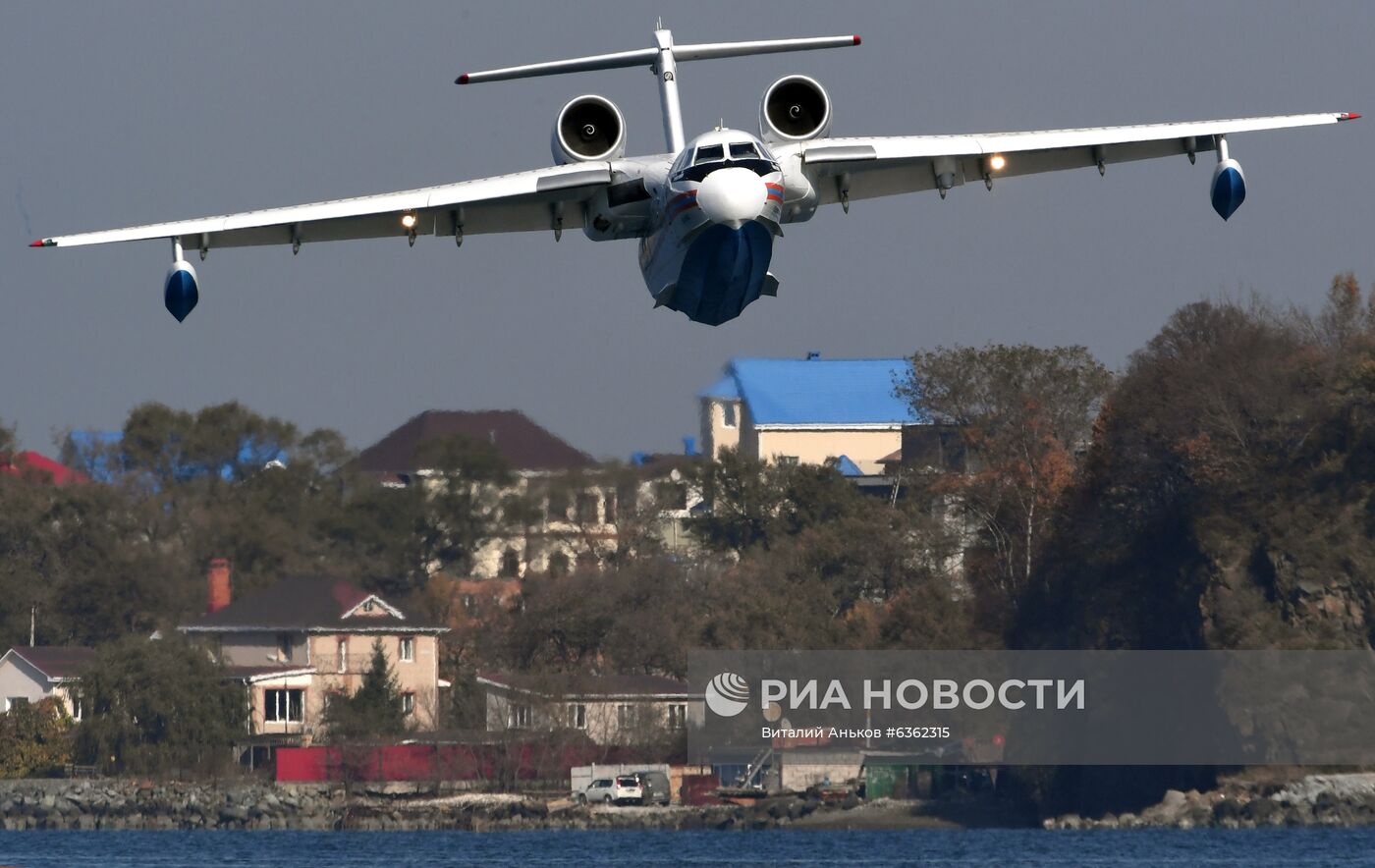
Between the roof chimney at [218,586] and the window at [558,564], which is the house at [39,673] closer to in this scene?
the roof chimney at [218,586]

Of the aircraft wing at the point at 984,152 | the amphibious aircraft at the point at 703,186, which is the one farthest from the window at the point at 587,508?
the aircraft wing at the point at 984,152

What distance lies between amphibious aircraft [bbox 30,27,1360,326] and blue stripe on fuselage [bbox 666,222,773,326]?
2cm

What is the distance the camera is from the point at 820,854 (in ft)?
168

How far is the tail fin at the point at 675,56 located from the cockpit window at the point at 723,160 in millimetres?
4762

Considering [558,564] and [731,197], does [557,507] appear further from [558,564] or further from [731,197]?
[731,197]

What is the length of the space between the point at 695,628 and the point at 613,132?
29.4 m

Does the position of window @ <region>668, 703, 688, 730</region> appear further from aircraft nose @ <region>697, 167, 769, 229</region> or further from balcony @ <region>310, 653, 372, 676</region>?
aircraft nose @ <region>697, 167, 769, 229</region>

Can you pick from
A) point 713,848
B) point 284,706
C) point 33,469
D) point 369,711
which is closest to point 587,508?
point 369,711

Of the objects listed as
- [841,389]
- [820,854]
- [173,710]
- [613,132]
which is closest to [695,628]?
[820,854]

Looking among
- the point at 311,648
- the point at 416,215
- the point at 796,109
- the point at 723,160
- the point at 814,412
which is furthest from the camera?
the point at 814,412

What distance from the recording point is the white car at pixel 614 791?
56.9 metres

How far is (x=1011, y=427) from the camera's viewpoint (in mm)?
60375

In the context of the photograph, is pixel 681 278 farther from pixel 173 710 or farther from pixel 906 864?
pixel 173 710

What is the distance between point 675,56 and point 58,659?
A: 33754 millimetres
